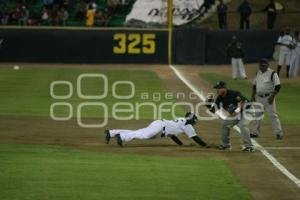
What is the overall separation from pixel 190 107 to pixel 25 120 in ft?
20.6

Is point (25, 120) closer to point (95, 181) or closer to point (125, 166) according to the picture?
point (125, 166)

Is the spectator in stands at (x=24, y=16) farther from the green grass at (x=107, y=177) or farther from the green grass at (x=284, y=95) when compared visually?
the green grass at (x=107, y=177)

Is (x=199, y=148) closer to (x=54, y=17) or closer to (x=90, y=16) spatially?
(x=90, y=16)

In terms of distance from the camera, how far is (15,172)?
1484cm

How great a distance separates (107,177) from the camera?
1455 cm

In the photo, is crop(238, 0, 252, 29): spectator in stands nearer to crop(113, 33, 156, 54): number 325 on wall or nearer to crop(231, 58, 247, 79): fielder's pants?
crop(113, 33, 156, 54): number 325 on wall

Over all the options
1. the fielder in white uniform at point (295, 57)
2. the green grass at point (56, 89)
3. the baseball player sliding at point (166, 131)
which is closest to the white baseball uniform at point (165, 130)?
the baseball player sliding at point (166, 131)

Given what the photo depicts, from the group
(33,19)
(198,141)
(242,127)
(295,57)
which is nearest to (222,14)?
(295,57)

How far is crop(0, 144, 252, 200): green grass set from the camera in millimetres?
13062

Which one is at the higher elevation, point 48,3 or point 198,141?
point 198,141

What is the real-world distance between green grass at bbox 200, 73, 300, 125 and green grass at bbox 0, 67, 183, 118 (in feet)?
9.91

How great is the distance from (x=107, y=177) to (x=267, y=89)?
22.3 ft

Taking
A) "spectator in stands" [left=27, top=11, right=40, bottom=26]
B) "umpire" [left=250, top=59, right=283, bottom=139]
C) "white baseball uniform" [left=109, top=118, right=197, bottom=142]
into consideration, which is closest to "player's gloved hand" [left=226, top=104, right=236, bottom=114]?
"white baseball uniform" [left=109, top=118, right=197, bottom=142]

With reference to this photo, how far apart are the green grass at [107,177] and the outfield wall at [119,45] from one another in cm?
2888
